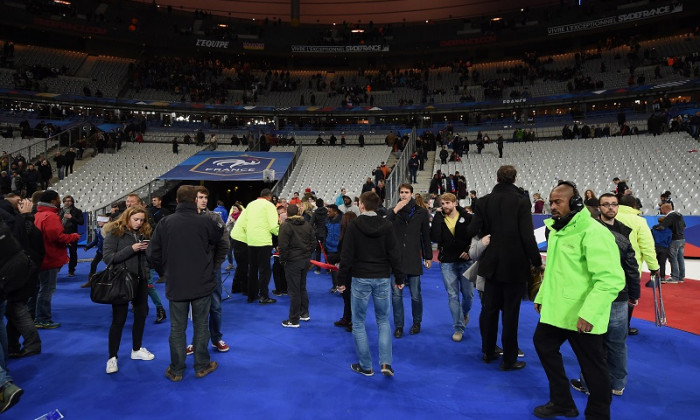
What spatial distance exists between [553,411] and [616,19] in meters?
35.8

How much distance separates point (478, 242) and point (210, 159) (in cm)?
2079

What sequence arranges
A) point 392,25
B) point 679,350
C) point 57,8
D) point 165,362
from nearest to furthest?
point 165,362, point 679,350, point 57,8, point 392,25

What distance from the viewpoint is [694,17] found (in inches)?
1271

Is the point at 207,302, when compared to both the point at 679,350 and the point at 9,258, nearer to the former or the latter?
the point at 9,258

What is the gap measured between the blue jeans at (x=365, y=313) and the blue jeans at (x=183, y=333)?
5.00 feet

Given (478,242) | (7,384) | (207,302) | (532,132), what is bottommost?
(7,384)

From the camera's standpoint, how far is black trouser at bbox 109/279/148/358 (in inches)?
183

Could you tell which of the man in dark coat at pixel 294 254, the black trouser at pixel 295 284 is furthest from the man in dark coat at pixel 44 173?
the black trouser at pixel 295 284

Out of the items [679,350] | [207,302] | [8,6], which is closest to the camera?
[207,302]

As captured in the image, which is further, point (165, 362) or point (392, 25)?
point (392, 25)

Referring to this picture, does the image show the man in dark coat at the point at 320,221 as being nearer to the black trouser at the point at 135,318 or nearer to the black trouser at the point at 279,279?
the black trouser at the point at 279,279

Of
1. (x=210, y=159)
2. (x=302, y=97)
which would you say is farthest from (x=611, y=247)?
(x=302, y=97)

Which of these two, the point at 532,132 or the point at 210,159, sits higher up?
the point at 532,132

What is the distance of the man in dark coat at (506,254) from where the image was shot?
451 cm
